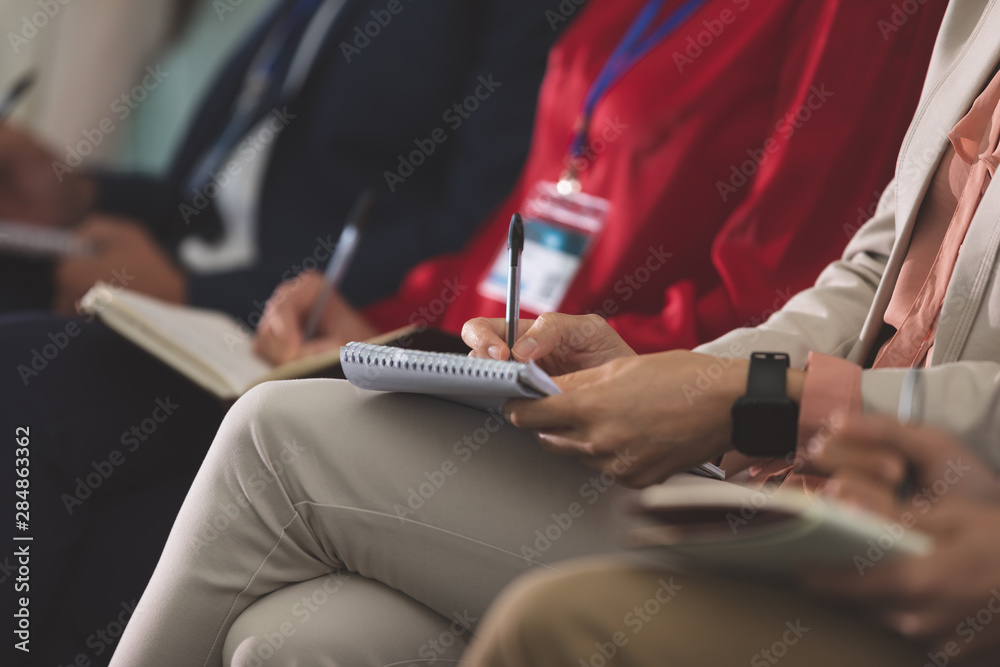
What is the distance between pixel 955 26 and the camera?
2.76ft

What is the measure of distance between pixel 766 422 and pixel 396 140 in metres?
1.21

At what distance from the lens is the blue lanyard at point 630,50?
1.19 m

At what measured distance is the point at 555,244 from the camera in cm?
121

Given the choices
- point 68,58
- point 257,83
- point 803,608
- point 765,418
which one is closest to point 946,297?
point 765,418

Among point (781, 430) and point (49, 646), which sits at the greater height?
point (781, 430)

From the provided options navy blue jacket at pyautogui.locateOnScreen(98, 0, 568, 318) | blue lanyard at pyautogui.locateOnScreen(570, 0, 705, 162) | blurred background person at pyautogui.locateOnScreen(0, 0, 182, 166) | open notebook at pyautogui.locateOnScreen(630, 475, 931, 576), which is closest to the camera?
open notebook at pyautogui.locateOnScreen(630, 475, 931, 576)

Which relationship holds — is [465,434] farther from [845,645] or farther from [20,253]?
[20,253]

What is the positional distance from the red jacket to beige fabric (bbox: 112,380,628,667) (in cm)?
32

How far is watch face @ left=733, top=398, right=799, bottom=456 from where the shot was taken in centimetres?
65

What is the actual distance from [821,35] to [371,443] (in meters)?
0.66

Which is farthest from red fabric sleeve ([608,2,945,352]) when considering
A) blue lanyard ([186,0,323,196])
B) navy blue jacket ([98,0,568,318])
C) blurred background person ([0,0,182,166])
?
blurred background person ([0,0,182,166])

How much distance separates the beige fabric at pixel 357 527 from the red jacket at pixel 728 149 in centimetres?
32

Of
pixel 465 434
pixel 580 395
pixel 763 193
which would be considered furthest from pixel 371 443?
pixel 763 193

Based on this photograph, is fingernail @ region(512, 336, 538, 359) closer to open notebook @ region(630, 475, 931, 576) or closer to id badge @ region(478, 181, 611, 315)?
open notebook @ region(630, 475, 931, 576)
